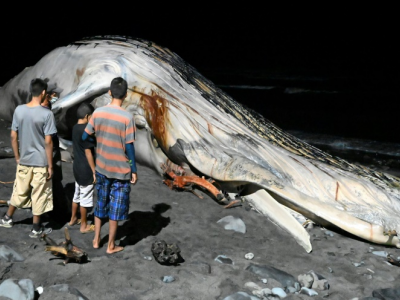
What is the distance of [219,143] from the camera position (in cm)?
459

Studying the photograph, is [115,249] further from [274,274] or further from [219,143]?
[219,143]

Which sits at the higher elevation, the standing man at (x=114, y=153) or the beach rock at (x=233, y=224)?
the standing man at (x=114, y=153)

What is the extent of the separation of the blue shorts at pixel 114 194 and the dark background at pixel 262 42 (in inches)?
234

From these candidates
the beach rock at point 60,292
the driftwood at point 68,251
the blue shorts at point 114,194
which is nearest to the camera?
the beach rock at point 60,292

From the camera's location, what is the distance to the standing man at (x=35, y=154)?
338 centimetres

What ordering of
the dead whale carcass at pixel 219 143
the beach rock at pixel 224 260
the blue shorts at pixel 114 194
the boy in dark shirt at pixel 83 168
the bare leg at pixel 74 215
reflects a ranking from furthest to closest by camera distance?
the dead whale carcass at pixel 219 143 < the bare leg at pixel 74 215 < the boy in dark shirt at pixel 83 168 < the beach rock at pixel 224 260 < the blue shorts at pixel 114 194

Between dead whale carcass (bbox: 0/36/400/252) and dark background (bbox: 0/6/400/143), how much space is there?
386 centimetres

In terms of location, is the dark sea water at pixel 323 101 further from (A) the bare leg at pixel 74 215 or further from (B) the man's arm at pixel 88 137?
(B) the man's arm at pixel 88 137

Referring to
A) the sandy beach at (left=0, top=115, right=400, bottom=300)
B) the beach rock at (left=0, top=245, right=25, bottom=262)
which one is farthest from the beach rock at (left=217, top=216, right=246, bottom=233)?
the beach rock at (left=0, top=245, right=25, bottom=262)

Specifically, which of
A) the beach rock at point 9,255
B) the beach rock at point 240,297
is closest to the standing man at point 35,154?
the beach rock at point 9,255

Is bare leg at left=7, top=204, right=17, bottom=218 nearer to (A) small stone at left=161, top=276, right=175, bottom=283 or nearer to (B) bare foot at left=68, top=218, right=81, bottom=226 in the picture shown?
(B) bare foot at left=68, top=218, right=81, bottom=226

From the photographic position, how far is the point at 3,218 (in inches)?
144

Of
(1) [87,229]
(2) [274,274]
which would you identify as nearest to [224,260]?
(2) [274,274]

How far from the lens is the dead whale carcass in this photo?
13.4 feet
